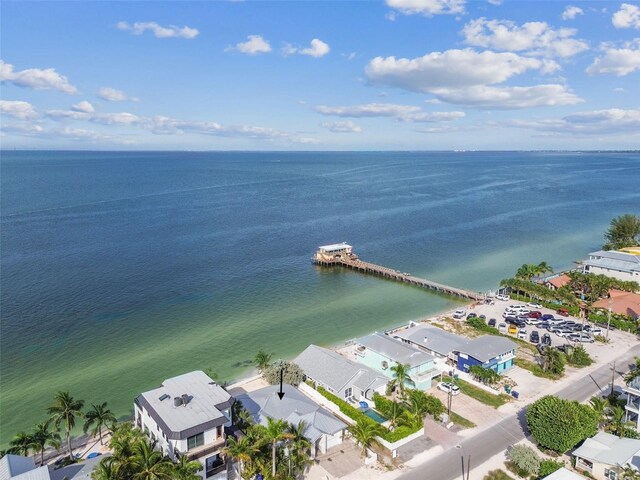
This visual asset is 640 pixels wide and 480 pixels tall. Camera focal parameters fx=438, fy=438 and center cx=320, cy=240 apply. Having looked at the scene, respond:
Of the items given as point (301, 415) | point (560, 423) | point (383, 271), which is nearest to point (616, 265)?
point (383, 271)

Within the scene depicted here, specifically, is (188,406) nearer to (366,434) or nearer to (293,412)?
(293,412)

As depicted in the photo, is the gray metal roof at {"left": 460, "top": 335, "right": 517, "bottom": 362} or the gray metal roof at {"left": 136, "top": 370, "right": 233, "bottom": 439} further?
the gray metal roof at {"left": 460, "top": 335, "right": 517, "bottom": 362}

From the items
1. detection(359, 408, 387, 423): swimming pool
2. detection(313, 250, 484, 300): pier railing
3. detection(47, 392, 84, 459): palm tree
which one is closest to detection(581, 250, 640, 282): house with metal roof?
detection(313, 250, 484, 300): pier railing

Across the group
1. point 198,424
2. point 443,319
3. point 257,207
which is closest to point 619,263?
point 443,319

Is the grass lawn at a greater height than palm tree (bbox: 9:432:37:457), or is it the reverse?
palm tree (bbox: 9:432:37:457)

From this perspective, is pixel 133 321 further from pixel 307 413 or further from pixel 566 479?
pixel 566 479

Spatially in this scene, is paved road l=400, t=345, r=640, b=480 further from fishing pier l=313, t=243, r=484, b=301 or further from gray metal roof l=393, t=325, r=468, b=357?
fishing pier l=313, t=243, r=484, b=301

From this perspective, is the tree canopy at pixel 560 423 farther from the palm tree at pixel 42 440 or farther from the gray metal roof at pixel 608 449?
the palm tree at pixel 42 440
